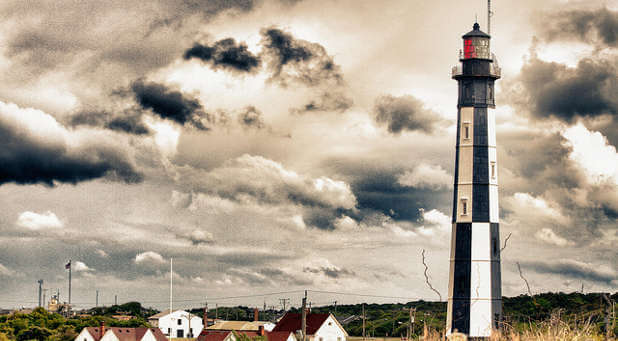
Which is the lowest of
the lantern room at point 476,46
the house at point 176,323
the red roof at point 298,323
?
the house at point 176,323

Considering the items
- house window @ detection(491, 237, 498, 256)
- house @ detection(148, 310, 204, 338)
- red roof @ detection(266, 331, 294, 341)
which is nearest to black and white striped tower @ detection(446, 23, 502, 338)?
house window @ detection(491, 237, 498, 256)

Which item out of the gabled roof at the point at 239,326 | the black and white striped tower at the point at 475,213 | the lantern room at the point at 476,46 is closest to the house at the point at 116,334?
the gabled roof at the point at 239,326

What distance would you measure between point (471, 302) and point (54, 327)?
50.7 metres

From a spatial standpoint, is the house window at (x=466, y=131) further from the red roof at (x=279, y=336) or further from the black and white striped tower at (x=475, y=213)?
the red roof at (x=279, y=336)

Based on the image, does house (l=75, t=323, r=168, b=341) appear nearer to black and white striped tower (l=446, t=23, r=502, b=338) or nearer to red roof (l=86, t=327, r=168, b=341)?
red roof (l=86, t=327, r=168, b=341)

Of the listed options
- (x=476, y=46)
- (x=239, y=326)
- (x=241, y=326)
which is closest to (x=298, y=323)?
(x=241, y=326)

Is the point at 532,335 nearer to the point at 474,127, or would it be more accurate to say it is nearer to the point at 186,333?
the point at 474,127

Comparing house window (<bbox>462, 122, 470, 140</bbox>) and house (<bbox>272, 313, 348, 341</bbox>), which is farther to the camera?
house (<bbox>272, 313, 348, 341</bbox>)

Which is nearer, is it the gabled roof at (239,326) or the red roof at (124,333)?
the red roof at (124,333)

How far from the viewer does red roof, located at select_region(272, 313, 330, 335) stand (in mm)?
84562

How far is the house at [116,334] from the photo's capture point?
279 ft

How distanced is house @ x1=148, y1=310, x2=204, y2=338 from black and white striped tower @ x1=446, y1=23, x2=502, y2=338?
70.3 meters

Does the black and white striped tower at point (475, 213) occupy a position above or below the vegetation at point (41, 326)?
above

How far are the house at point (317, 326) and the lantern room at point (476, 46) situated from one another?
37.7m
